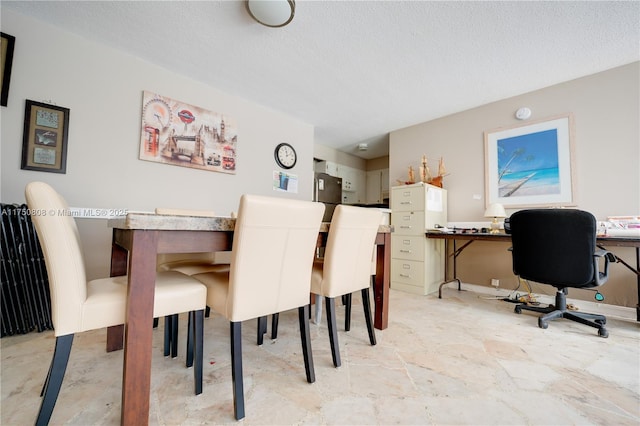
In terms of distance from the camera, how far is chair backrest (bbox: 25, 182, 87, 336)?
2.77 feet

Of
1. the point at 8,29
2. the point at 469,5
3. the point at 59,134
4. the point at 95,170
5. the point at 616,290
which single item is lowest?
the point at 616,290

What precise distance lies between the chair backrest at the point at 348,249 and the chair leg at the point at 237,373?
56cm

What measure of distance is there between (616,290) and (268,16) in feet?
12.7

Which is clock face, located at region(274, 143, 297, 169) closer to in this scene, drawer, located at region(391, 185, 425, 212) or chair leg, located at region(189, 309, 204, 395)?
drawer, located at region(391, 185, 425, 212)

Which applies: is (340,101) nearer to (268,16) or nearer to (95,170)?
(268,16)

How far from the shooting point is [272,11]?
1854 millimetres

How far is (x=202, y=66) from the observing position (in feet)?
8.75

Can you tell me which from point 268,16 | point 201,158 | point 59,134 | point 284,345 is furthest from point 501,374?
point 59,134

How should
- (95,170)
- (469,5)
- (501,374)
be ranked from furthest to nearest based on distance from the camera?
1. (95,170)
2. (469,5)
3. (501,374)

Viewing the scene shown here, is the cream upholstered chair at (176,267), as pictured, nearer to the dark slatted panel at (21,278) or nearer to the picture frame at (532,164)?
the dark slatted panel at (21,278)

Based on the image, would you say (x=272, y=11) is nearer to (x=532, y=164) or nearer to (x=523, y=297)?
(x=532, y=164)

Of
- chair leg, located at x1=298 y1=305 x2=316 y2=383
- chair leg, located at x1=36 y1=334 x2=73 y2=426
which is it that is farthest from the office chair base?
chair leg, located at x1=36 y1=334 x2=73 y2=426

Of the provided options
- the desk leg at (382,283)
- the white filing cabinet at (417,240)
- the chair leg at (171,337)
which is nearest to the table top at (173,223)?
the chair leg at (171,337)

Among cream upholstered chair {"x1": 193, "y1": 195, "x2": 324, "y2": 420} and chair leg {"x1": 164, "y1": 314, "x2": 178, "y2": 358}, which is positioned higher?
cream upholstered chair {"x1": 193, "y1": 195, "x2": 324, "y2": 420}
